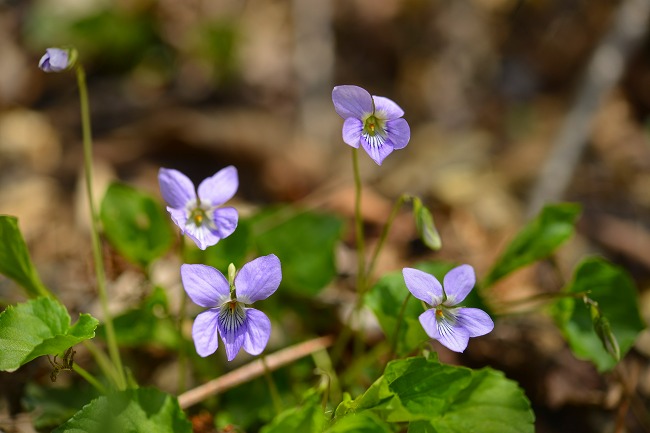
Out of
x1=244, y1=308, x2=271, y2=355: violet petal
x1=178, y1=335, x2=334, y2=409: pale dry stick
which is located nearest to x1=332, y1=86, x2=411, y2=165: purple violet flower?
Answer: x1=244, y1=308, x2=271, y2=355: violet petal

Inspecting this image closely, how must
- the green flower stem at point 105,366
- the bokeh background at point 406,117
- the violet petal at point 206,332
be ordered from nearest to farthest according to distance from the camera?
the violet petal at point 206,332
the green flower stem at point 105,366
the bokeh background at point 406,117

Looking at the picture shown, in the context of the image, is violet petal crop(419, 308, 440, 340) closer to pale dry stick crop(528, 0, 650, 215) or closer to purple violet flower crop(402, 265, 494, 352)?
purple violet flower crop(402, 265, 494, 352)

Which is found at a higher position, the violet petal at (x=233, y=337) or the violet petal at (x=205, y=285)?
the violet petal at (x=205, y=285)

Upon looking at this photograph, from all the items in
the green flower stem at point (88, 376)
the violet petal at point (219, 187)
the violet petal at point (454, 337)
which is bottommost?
the green flower stem at point (88, 376)

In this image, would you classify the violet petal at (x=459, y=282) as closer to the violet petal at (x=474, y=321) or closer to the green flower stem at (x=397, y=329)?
the violet petal at (x=474, y=321)

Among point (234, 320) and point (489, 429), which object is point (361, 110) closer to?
point (234, 320)

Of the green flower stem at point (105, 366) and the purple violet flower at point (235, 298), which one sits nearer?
the purple violet flower at point (235, 298)

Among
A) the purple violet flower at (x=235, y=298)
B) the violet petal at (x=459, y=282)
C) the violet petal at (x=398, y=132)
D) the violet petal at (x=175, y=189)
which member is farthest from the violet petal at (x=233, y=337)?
the violet petal at (x=398, y=132)

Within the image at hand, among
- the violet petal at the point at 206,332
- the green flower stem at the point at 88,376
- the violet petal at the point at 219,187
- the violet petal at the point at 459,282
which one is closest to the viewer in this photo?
the violet petal at the point at 206,332
